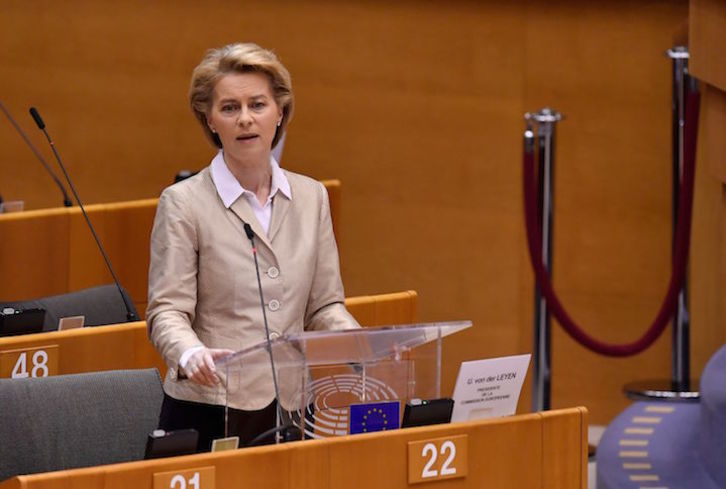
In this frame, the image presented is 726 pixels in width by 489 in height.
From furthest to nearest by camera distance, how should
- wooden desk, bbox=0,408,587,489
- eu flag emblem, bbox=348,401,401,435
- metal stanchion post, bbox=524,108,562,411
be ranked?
metal stanchion post, bbox=524,108,562,411 < eu flag emblem, bbox=348,401,401,435 < wooden desk, bbox=0,408,587,489

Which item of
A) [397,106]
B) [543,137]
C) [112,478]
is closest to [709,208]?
[543,137]

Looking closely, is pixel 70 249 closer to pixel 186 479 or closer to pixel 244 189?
pixel 244 189

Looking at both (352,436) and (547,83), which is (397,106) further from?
(352,436)

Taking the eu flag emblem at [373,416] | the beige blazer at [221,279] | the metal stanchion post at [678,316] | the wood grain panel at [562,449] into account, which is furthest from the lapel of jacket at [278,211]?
the metal stanchion post at [678,316]

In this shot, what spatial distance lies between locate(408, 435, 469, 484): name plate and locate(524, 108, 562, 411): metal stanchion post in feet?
8.25

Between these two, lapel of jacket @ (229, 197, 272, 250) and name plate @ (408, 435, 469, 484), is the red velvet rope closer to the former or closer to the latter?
lapel of jacket @ (229, 197, 272, 250)

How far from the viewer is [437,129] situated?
5.75 m

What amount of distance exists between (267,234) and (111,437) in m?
0.57

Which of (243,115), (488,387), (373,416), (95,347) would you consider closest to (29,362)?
(95,347)

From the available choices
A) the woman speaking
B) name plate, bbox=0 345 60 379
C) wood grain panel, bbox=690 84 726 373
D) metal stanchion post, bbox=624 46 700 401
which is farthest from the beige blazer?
wood grain panel, bbox=690 84 726 373

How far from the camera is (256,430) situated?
2650 mm

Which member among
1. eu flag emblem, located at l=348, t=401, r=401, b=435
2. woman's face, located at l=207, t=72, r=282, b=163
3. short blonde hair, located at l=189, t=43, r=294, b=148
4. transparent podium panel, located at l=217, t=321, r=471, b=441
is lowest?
eu flag emblem, located at l=348, t=401, r=401, b=435

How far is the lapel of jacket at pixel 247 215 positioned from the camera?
2.69 metres

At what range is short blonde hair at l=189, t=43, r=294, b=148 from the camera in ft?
8.85
